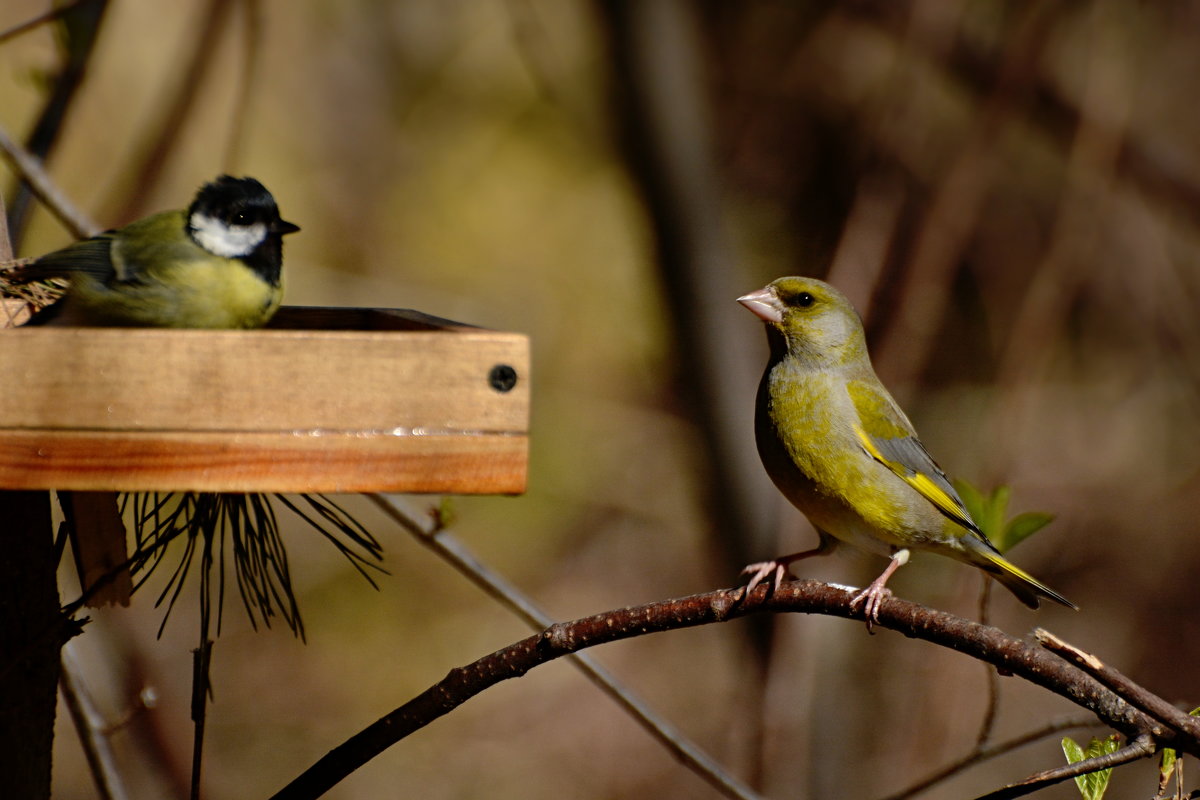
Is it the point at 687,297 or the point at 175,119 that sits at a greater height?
the point at 175,119

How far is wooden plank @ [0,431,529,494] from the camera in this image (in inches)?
72.6

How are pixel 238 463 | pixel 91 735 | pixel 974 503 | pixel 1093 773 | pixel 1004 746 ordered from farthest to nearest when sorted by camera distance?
pixel 91 735
pixel 1004 746
pixel 974 503
pixel 238 463
pixel 1093 773

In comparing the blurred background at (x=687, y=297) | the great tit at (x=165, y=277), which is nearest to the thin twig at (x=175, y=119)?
the blurred background at (x=687, y=297)

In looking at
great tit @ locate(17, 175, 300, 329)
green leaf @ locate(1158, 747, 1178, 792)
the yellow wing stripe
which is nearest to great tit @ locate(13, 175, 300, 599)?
great tit @ locate(17, 175, 300, 329)

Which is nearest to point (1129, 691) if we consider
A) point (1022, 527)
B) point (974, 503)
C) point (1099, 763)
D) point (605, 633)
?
point (1099, 763)

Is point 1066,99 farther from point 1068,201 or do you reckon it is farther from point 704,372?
point 704,372

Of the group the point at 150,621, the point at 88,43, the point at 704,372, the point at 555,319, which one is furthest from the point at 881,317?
the point at 150,621

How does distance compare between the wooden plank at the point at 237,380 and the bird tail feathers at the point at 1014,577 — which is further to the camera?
the bird tail feathers at the point at 1014,577

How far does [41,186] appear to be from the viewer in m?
3.40

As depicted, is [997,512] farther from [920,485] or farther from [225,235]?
[225,235]

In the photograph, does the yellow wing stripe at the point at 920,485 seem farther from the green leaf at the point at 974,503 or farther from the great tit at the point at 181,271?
the great tit at the point at 181,271

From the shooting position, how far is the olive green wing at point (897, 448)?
312 cm

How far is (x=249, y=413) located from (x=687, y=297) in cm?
401

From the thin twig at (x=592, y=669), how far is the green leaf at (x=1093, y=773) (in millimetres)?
1333
